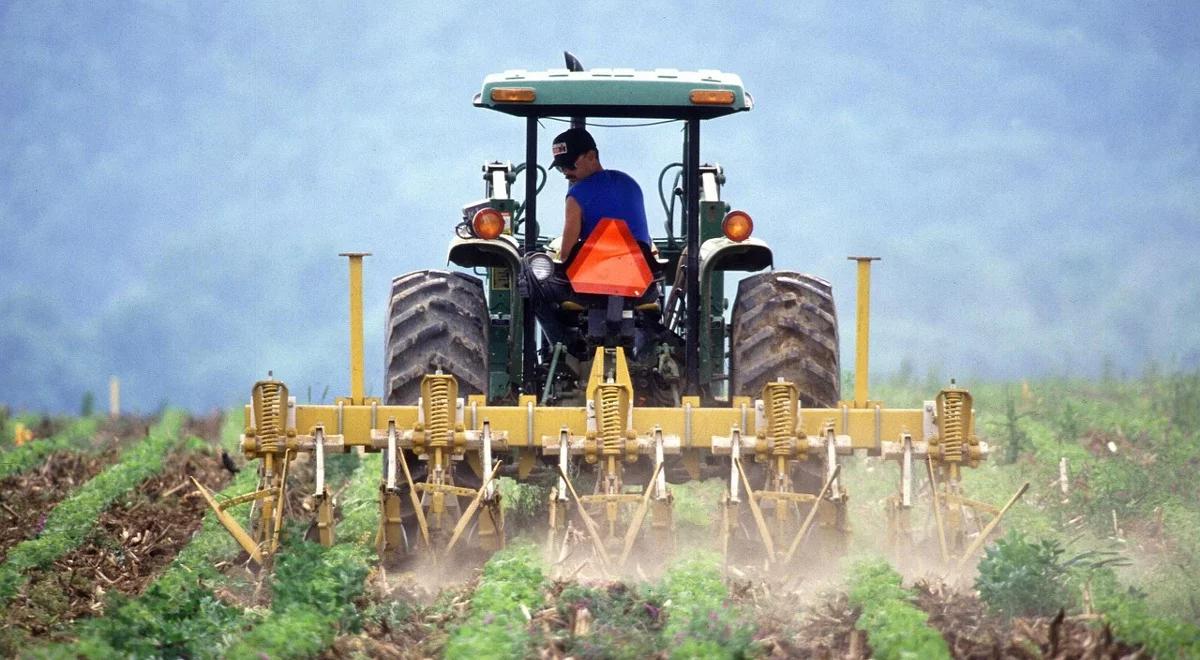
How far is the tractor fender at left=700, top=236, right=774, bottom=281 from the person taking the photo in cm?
1034

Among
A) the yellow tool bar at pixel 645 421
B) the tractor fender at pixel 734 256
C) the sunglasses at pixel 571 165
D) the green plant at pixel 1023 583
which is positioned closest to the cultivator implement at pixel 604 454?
the yellow tool bar at pixel 645 421

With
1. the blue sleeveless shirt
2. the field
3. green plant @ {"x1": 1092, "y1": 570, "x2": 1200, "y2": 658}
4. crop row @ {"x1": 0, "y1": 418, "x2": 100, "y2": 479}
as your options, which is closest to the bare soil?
the field

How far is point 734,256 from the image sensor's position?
34.6ft

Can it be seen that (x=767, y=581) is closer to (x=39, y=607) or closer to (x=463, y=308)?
(x=463, y=308)

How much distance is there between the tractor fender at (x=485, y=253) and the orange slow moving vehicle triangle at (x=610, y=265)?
35 centimetres

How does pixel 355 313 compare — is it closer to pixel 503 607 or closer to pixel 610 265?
pixel 610 265

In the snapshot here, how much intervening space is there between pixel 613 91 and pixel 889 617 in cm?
366

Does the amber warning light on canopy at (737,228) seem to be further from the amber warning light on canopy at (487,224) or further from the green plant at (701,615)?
the green plant at (701,615)

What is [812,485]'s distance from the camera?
10.2m

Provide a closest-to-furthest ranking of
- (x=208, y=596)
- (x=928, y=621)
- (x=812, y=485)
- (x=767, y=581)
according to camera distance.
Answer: (x=928, y=621), (x=208, y=596), (x=767, y=581), (x=812, y=485)

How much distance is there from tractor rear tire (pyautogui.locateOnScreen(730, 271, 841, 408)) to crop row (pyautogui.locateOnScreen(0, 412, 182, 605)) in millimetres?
4018

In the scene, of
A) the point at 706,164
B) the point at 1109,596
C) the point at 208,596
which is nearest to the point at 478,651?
the point at 208,596

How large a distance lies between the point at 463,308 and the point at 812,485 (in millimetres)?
2196

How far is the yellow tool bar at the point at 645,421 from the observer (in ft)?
32.3
